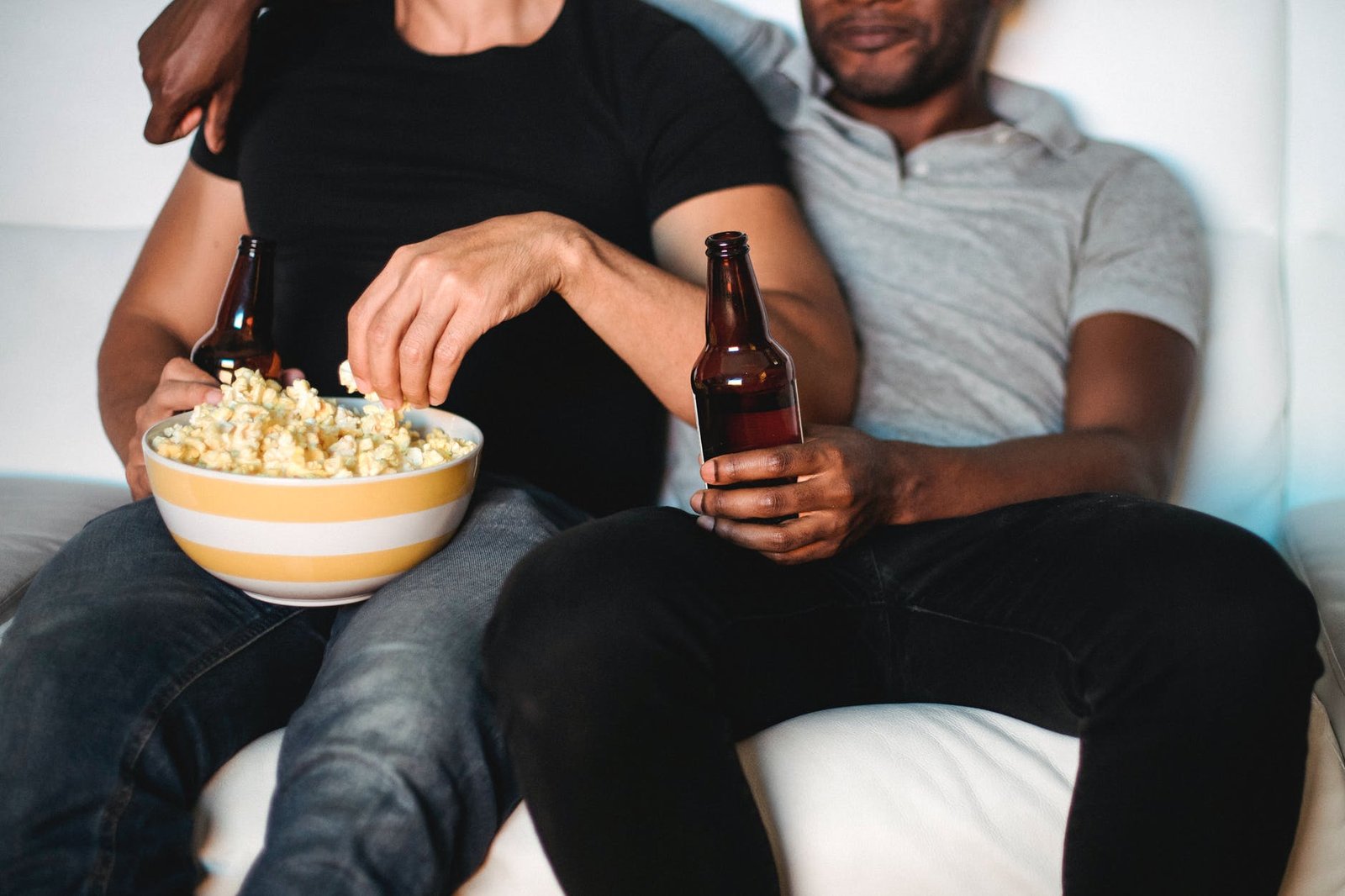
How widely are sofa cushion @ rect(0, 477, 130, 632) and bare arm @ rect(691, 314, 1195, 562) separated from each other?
2.71 ft

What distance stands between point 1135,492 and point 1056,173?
1.65ft

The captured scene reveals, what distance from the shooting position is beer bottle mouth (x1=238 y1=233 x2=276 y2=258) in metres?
1.09

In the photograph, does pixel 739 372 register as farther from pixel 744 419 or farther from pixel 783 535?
pixel 783 535

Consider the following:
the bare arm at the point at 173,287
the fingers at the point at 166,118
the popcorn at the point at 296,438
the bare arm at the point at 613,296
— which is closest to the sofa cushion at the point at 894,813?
the popcorn at the point at 296,438

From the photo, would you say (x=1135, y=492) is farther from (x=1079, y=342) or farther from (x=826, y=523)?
(x=826, y=523)

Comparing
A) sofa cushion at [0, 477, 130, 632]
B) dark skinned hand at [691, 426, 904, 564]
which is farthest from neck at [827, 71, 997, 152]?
sofa cushion at [0, 477, 130, 632]

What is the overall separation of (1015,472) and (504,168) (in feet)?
2.31

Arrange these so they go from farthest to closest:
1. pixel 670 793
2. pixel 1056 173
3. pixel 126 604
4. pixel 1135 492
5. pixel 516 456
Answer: pixel 1056 173
pixel 516 456
pixel 1135 492
pixel 126 604
pixel 670 793

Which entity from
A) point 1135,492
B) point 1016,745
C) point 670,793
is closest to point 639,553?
point 670,793

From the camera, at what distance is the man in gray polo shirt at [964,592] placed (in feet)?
2.64

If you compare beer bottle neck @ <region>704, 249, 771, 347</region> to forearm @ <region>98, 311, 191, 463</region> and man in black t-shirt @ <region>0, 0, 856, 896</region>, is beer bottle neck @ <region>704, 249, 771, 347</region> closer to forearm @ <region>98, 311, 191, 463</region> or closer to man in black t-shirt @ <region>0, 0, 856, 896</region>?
man in black t-shirt @ <region>0, 0, 856, 896</region>

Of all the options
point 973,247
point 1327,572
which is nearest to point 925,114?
point 973,247

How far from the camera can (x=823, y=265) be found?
4.16ft

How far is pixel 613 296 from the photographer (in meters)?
1.06
